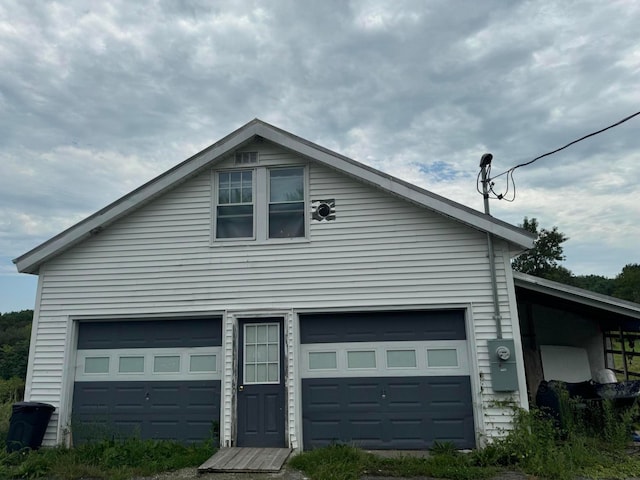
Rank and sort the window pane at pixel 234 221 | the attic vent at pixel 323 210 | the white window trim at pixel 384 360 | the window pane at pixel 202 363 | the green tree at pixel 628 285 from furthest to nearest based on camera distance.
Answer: the green tree at pixel 628 285 < the window pane at pixel 234 221 < the attic vent at pixel 323 210 < the window pane at pixel 202 363 < the white window trim at pixel 384 360

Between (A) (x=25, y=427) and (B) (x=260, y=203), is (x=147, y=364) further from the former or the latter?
(B) (x=260, y=203)

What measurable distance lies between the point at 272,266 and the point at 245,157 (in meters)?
2.24

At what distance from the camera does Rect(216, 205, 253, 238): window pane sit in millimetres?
8422

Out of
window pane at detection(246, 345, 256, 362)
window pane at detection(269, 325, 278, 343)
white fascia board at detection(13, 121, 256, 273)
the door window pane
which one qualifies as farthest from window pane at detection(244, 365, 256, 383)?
white fascia board at detection(13, 121, 256, 273)

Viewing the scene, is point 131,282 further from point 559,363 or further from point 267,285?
point 559,363

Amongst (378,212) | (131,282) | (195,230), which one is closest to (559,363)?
(378,212)

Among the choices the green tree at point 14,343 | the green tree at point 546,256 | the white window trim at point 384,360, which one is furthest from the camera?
the green tree at point 546,256

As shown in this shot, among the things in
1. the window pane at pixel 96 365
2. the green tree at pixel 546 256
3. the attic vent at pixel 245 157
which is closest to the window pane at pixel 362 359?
the attic vent at pixel 245 157

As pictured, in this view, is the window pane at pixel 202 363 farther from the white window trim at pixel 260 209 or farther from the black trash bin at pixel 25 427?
the black trash bin at pixel 25 427

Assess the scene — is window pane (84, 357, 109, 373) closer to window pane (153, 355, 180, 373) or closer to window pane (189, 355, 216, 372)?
window pane (153, 355, 180, 373)

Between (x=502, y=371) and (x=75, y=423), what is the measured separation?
751 centimetres

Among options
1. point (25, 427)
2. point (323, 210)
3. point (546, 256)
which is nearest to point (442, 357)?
point (323, 210)

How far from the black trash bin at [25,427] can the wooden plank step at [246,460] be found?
321 centimetres

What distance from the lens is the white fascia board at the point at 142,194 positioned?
8.31m
